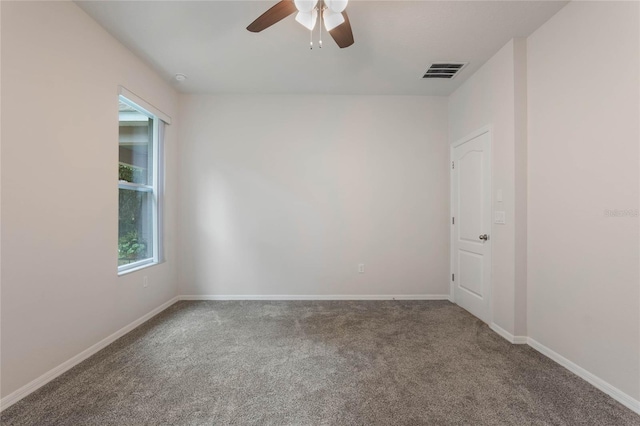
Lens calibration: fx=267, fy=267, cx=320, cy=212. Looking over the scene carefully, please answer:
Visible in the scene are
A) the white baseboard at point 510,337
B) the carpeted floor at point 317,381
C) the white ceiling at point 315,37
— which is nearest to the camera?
the carpeted floor at point 317,381

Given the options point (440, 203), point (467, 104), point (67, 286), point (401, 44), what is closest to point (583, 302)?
point (440, 203)

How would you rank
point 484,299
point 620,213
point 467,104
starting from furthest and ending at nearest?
point 467,104, point 484,299, point 620,213

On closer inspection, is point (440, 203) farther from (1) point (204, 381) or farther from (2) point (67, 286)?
(2) point (67, 286)

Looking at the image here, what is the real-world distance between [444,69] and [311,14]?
73.2 inches

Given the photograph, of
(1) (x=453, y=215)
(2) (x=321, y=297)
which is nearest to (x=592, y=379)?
(1) (x=453, y=215)

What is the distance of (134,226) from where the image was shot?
2918 millimetres

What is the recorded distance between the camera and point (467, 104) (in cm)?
319

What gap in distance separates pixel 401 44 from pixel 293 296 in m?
3.15

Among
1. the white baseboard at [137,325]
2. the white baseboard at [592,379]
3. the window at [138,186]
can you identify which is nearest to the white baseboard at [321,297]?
the white baseboard at [137,325]

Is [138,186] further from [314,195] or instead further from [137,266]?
[314,195]

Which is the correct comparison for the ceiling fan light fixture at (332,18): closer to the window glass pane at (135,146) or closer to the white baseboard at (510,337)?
the window glass pane at (135,146)

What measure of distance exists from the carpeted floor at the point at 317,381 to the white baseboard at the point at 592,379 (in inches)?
2.1

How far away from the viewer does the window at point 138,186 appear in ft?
8.86

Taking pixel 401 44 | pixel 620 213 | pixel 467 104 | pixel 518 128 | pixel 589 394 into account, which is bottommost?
pixel 589 394
